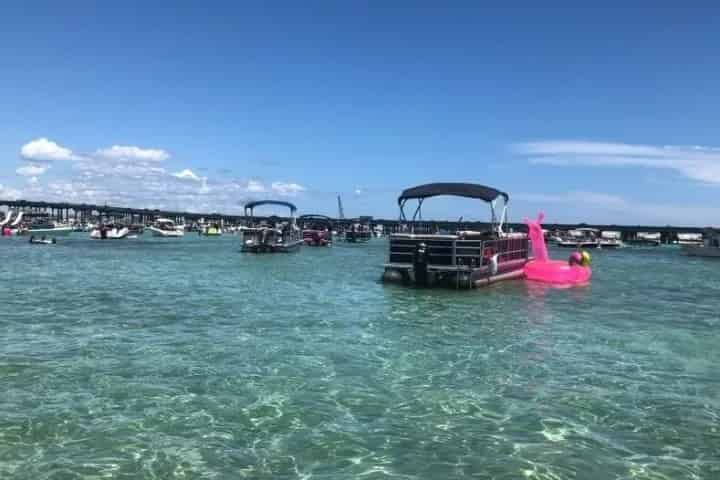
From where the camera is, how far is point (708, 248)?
8544 cm

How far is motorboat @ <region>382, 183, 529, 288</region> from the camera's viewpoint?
33.4 metres

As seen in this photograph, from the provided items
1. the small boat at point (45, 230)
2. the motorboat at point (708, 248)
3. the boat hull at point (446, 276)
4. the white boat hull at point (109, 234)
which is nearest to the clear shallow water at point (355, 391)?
the boat hull at point (446, 276)

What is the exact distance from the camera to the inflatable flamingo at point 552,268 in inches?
1548

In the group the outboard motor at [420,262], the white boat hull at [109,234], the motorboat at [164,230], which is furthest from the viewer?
the motorboat at [164,230]

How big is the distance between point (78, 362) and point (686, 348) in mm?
18014

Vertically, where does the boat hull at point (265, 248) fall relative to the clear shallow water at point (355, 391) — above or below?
above

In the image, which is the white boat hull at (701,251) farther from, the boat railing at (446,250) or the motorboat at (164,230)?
the motorboat at (164,230)

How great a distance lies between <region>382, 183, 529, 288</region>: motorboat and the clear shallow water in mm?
6762

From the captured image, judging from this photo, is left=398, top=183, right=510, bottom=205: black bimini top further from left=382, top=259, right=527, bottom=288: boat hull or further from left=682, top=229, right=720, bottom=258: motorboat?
left=682, top=229, right=720, bottom=258: motorboat

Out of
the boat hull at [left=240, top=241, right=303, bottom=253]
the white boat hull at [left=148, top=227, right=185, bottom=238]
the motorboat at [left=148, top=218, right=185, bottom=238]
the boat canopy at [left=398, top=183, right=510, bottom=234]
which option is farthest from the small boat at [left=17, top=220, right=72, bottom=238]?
the boat canopy at [left=398, top=183, right=510, bottom=234]

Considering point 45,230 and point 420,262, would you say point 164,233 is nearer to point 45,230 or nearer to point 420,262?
point 45,230

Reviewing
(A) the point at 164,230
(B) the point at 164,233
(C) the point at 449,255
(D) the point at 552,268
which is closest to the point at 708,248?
(D) the point at 552,268

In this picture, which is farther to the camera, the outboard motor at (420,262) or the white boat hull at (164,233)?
the white boat hull at (164,233)

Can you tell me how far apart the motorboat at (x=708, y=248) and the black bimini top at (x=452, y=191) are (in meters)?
61.5
